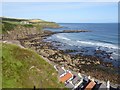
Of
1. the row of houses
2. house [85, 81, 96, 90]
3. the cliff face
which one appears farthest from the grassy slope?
house [85, 81, 96, 90]

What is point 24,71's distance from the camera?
89.6 feet

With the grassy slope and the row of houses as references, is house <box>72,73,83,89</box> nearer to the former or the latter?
the row of houses

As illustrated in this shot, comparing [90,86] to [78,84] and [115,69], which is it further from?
[115,69]

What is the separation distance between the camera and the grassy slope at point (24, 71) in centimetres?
2560

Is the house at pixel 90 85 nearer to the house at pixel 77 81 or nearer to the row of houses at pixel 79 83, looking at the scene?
the row of houses at pixel 79 83

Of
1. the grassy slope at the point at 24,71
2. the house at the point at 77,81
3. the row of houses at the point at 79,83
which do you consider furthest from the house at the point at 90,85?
the grassy slope at the point at 24,71

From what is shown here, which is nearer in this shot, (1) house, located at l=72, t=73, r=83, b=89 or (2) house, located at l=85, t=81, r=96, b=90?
(2) house, located at l=85, t=81, r=96, b=90

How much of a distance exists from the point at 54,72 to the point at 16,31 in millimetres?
94159

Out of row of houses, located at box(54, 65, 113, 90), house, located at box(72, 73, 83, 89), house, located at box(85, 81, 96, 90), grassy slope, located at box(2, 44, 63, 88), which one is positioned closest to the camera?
grassy slope, located at box(2, 44, 63, 88)

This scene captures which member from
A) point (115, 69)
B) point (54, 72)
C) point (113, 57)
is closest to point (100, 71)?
point (115, 69)

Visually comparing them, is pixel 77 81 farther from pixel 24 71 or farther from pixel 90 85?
pixel 24 71

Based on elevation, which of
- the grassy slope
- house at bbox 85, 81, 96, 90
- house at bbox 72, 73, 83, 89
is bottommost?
house at bbox 85, 81, 96, 90

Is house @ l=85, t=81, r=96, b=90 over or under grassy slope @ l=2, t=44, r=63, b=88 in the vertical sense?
under

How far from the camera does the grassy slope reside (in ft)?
84.0
